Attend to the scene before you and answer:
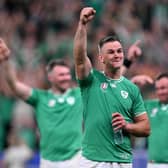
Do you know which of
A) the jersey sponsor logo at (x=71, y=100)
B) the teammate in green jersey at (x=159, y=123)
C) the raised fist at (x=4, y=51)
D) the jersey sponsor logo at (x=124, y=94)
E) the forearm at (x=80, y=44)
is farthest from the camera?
the jersey sponsor logo at (x=71, y=100)

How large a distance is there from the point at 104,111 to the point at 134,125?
368 millimetres

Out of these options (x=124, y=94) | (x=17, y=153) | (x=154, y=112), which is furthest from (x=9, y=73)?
(x=17, y=153)

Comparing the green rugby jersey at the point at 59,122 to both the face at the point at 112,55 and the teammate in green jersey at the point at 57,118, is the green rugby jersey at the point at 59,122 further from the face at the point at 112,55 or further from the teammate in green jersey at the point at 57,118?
the face at the point at 112,55

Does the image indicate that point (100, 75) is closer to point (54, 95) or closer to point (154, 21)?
point (54, 95)

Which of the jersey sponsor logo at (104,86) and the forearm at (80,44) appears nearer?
the forearm at (80,44)

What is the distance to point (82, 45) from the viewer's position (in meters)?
7.83

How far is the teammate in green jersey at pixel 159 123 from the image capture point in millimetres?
10094

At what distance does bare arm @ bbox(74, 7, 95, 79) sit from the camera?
25.2ft

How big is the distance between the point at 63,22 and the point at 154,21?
2056 mm

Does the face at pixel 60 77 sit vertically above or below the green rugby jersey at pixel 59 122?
above

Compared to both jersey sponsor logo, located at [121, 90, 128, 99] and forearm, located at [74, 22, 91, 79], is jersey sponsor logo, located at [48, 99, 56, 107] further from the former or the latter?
forearm, located at [74, 22, 91, 79]

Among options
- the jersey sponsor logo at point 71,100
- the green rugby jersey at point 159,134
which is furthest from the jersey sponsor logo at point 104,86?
the jersey sponsor logo at point 71,100

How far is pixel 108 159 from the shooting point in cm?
805

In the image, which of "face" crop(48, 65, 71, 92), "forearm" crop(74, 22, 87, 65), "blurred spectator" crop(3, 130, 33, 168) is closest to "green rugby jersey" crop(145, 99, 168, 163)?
"face" crop(48, 65, 71, 92)
